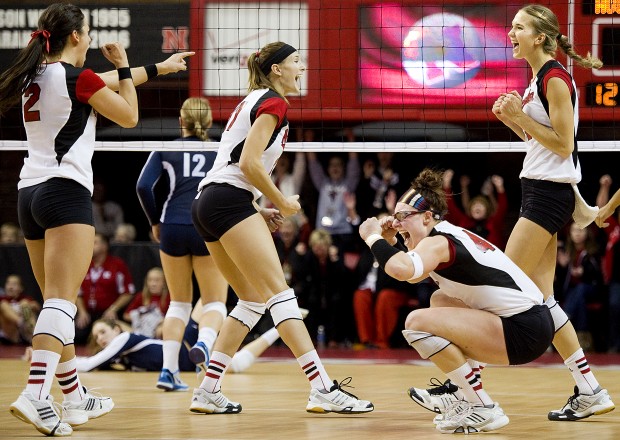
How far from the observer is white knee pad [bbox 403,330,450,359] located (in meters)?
5.17

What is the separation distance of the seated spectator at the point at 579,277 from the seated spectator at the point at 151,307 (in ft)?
13.5

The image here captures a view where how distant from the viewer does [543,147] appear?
5910 mm

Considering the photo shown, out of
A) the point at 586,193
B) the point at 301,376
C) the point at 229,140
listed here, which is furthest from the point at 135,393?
the point at 586,193

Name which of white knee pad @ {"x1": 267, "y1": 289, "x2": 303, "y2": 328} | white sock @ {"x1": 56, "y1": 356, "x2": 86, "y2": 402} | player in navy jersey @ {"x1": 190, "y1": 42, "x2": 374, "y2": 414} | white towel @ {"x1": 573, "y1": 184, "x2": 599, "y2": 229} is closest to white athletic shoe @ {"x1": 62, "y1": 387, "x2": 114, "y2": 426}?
white sock @ {"x1": 56, "y1": 356, "x2": 86, "y2": 402}

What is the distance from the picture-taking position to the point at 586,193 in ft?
42.5

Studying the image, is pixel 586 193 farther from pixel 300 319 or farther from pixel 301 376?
pixel 300 319

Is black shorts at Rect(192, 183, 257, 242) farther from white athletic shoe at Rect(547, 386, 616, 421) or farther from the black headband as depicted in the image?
white athletic shoe at Rect(547, 386, 616, 421)

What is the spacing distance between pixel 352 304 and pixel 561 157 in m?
6.48

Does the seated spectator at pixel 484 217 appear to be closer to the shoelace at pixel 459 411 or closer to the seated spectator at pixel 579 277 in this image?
the seated spectator at pixel 579 277

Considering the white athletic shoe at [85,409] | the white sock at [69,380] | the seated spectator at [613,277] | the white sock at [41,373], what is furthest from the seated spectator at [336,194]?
the white sock at [41,373]

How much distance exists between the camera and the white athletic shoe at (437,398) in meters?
5.85

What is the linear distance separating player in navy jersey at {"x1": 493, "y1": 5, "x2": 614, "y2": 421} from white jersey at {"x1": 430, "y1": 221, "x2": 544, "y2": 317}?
0.55 meters

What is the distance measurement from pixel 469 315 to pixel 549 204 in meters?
0.99

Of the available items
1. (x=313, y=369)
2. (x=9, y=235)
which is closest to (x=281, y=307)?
(x=313, y=369)
